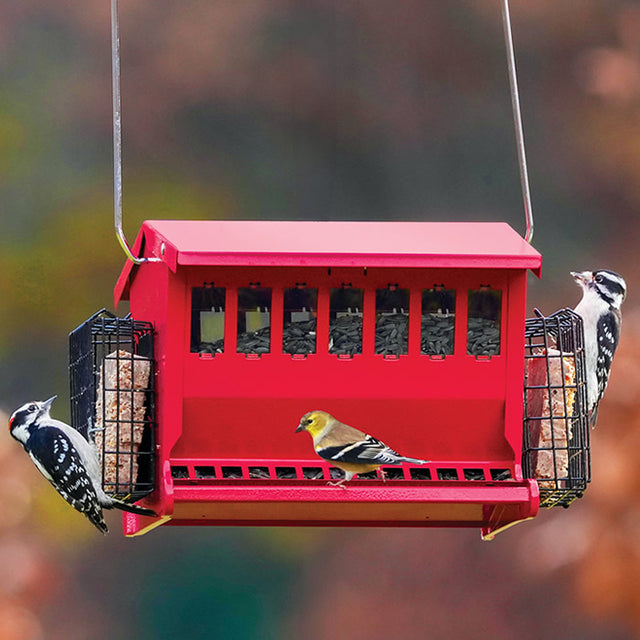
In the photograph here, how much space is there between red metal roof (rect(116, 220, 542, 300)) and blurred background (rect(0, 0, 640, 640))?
5.51m

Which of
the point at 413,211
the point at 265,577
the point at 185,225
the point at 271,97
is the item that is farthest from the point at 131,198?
the point at 185,225

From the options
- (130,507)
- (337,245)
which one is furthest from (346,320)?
(130,507)

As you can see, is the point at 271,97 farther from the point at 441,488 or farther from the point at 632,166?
the point at 441,488

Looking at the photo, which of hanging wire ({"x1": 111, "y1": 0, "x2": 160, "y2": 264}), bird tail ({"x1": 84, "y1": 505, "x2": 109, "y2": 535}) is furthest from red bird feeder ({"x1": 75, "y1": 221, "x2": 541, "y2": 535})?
bird tail ({"x1": 84, "y1": 505, "x2": 109, "y2": 535})

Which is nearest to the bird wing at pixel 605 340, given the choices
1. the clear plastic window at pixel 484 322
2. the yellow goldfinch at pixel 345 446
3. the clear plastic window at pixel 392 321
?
the clear plastic window at pixel 484 322

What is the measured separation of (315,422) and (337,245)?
18.8 inches

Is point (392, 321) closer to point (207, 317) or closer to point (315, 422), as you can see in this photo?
point (315, 422)

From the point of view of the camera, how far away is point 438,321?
411 cm

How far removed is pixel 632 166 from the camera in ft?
34.1

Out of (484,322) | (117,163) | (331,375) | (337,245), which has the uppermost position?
(117,163)

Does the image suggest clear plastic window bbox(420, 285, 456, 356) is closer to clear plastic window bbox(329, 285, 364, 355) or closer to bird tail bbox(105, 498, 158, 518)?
clear plastic window bbox(329, 285, 364, 355)

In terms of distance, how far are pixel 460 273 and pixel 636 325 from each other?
599 cm

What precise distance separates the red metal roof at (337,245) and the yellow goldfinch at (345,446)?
1.37ft

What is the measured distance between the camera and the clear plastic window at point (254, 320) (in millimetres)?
4043
